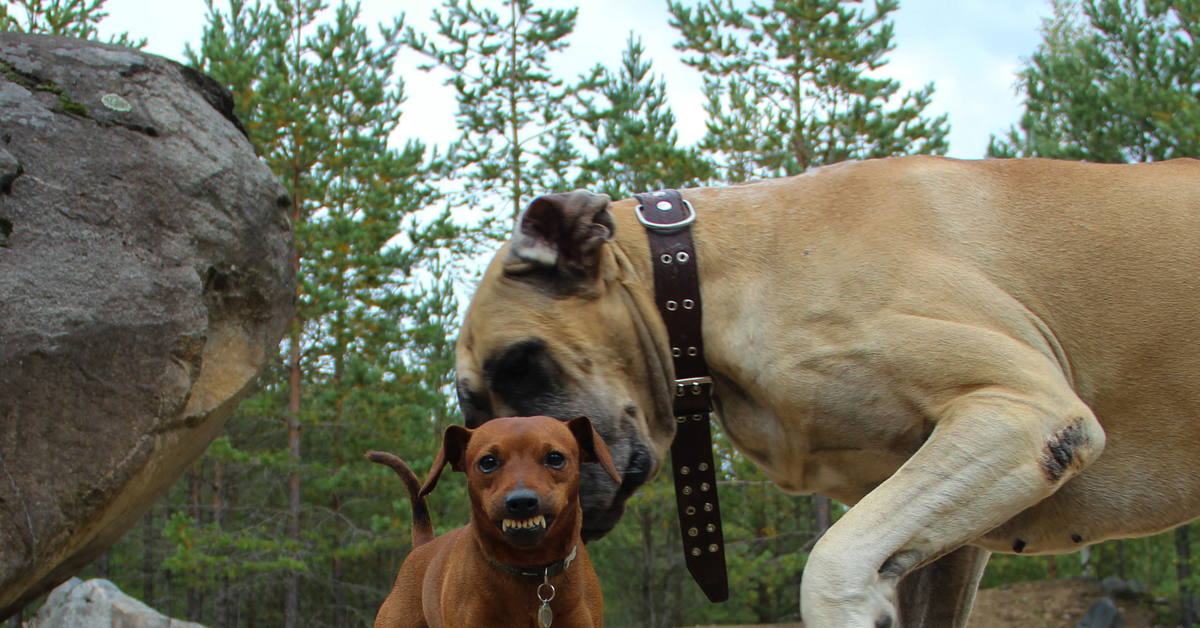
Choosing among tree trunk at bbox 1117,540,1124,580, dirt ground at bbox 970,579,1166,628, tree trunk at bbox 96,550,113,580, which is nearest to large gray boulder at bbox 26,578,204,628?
dirt ground at bbox 970,579,1166,628

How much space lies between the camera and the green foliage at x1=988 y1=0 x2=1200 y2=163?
1123cm

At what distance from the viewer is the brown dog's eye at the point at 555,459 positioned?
1.82m

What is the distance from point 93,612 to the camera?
25.2 ft

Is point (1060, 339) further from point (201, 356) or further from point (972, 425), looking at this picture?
point (201, 356)

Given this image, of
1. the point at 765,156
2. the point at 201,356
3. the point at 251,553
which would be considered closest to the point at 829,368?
the point at 201,356

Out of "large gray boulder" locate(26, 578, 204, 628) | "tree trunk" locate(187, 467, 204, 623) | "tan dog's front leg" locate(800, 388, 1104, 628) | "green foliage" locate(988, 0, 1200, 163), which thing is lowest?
"tree trunk" locate(187, 467, 204, 623)

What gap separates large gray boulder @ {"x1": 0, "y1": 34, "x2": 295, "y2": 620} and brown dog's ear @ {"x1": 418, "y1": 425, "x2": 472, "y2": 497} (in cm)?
273

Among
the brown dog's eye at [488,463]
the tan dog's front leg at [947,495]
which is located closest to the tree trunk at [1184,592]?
the tan dog's front leg at [947,495]

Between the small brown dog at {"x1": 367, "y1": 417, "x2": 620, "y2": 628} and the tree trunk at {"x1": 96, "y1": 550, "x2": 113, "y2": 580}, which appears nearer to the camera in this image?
the small brown dog at {"x1": 367, "y1": 417, "x2": 620, "y2": 628}

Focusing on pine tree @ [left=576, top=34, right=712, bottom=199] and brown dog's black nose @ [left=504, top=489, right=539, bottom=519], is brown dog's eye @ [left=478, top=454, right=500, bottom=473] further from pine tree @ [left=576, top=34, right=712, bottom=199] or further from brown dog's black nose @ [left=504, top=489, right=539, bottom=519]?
pine tree @ [left=576, top=34, right=712, bottom=199]

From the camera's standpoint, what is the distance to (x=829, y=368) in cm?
213

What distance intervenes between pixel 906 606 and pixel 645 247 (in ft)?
4.57

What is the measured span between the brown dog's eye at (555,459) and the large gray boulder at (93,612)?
24.4ft

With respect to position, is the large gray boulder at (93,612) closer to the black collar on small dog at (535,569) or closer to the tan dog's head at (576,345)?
the tan dog's head at (576,345)
